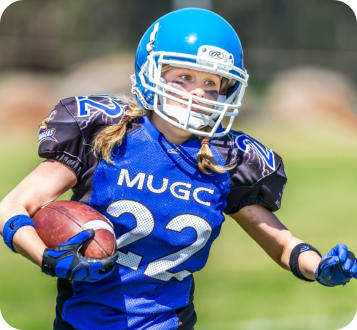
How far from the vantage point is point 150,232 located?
253 cm

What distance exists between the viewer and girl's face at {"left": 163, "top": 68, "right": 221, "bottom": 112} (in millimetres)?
2582

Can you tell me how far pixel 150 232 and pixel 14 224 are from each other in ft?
1.67

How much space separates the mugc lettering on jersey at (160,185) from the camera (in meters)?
2.53

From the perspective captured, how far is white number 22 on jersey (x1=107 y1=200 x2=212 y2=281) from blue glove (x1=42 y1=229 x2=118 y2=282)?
0.29 metres

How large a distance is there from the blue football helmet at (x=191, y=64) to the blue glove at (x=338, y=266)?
61 cm

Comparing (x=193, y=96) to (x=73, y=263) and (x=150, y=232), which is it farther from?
(x=73, y=263)

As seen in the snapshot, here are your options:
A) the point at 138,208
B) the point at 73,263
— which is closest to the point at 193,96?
the point at 138,208

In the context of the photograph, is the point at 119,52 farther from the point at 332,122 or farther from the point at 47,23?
the point at 332,122

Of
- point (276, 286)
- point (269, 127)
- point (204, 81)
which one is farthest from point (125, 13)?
point (204, 81)

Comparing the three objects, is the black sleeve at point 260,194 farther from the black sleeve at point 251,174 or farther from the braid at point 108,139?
the braid at point 108,139

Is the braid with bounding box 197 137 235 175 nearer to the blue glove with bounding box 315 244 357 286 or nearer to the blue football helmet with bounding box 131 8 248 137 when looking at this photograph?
the blue football helmet with bounding box 131 8 248 137

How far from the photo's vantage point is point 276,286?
5.74 metres

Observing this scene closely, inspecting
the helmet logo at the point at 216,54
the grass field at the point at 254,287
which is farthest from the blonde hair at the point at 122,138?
the grass field at the point at 254,287

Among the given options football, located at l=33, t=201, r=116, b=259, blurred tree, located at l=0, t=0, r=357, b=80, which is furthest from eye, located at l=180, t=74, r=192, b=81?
blurred tree, located at l=0, t=0, r=357, b=80
